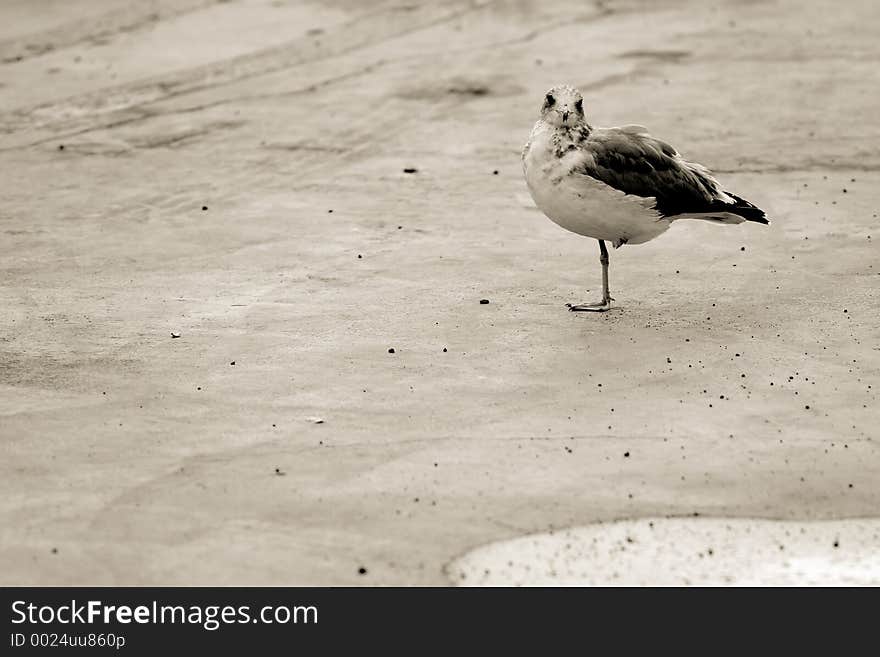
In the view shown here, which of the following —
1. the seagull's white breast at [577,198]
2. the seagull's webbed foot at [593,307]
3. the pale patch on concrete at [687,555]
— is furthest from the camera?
the seagull's webbed foot at [593,307]

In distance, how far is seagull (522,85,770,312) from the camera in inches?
267

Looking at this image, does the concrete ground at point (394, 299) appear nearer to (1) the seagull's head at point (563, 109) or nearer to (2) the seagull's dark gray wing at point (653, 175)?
(2) the seagull's dark gray wing at point (653, 175)

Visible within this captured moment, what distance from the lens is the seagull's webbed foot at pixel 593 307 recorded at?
7023mm

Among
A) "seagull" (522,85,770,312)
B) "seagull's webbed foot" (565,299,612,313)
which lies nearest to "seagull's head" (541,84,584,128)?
"seagull" (522,85,770,312)

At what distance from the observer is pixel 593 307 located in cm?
704

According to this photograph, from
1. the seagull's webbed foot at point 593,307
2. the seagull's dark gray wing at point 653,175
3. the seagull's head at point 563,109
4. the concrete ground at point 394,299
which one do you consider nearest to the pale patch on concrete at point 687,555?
the concrete ground at point 394,299

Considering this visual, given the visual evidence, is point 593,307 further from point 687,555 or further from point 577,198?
point 687,555

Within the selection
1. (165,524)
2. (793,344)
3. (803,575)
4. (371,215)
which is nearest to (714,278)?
(793,344)

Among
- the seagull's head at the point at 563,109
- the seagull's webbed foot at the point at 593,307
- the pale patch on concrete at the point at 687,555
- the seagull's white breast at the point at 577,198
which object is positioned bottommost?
the seagull's webbed foot at the point at 593,307

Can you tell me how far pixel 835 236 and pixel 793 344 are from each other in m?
1.71

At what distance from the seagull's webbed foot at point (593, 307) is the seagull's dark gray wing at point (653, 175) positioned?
1.85 ft

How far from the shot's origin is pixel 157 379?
616cm

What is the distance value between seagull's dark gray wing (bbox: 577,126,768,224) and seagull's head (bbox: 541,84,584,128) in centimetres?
14

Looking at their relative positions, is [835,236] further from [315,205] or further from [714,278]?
[315,205]
